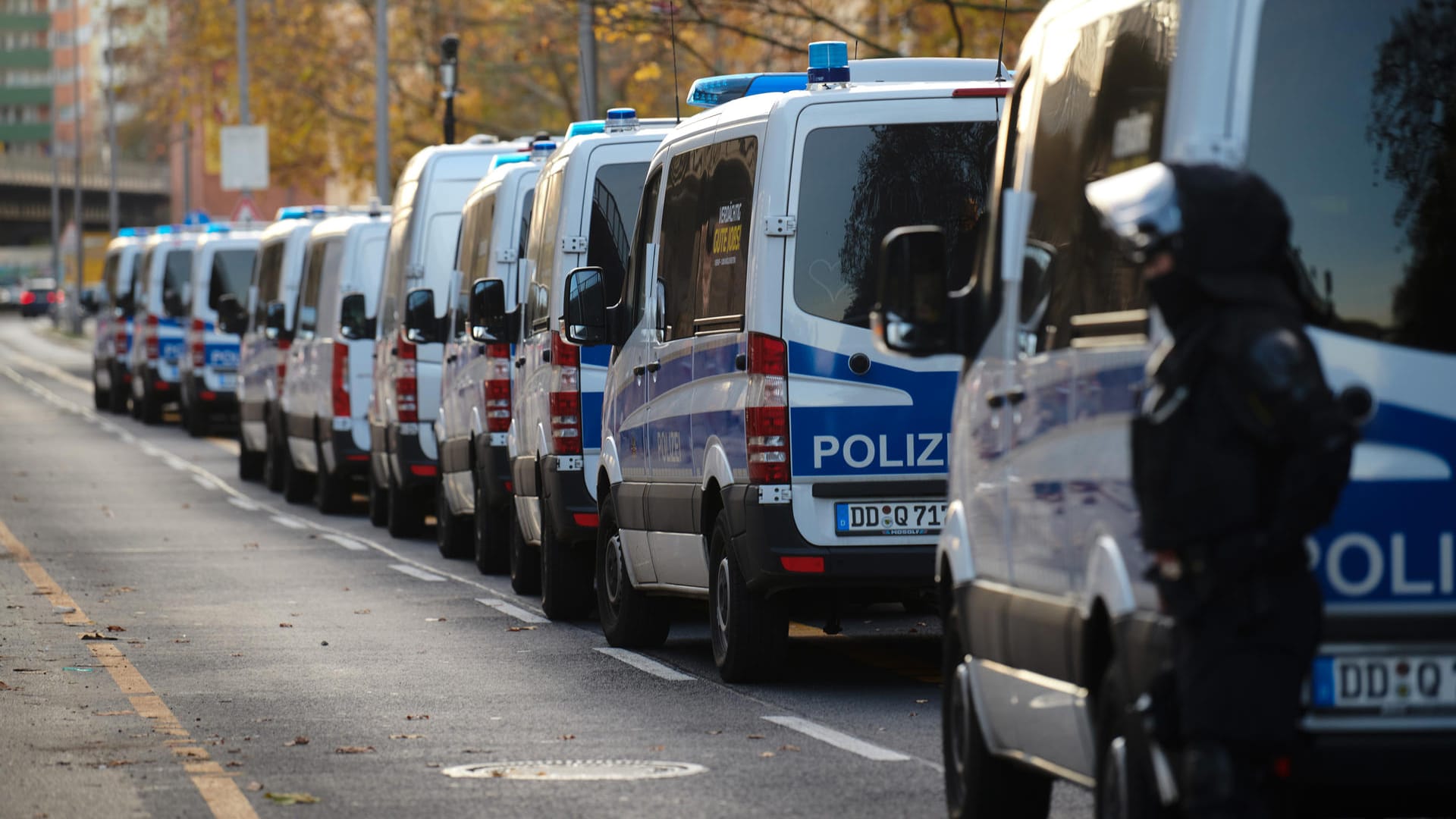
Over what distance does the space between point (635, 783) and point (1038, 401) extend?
262 cm

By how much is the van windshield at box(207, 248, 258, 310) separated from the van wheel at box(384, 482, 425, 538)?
15.6 metres

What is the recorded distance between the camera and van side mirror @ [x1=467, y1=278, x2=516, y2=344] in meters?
16.2

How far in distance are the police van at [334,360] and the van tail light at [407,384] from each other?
129cm

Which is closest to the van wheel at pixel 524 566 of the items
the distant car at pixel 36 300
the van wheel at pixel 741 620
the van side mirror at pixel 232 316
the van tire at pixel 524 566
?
the van tire at pixel 524 566

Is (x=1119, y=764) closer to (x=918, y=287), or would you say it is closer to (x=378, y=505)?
(x=918, y=287)

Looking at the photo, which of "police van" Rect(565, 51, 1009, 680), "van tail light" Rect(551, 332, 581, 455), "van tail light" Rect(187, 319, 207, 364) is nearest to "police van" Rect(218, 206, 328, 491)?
"van tail light" Rect(187, 319, 207, 364)

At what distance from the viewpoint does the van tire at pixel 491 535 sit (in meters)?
17.5

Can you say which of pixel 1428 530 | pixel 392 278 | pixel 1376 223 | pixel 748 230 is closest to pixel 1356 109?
pixel 1376 223

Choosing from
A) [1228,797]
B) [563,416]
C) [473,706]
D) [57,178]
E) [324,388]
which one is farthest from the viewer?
[57,178]

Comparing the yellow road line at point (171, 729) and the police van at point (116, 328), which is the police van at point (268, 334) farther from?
the police van at point (116, 328)

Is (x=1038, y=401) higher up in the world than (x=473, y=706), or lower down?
higher up

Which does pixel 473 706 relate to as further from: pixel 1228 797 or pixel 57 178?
pixel 57 178

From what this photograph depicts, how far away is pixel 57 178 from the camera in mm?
126562

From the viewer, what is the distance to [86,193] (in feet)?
461
